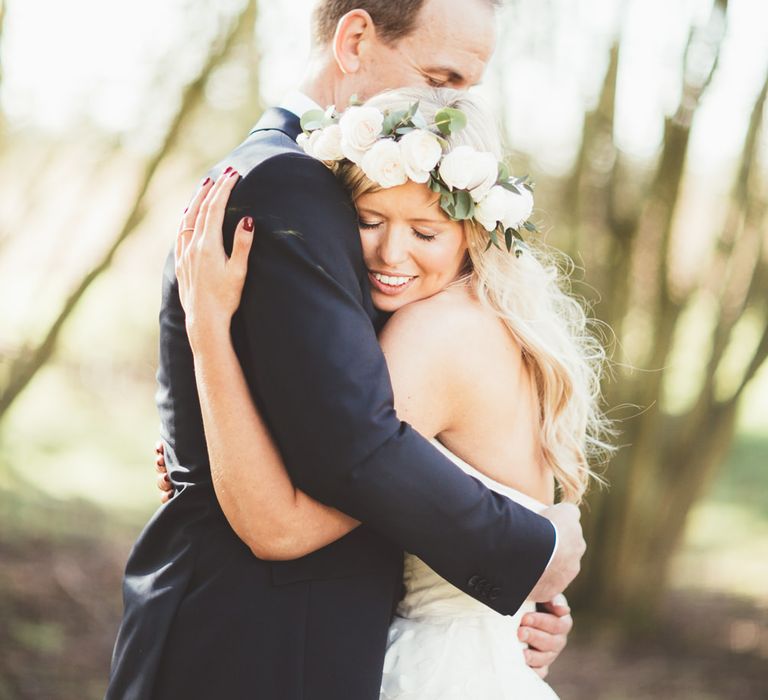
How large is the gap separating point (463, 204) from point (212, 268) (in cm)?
59

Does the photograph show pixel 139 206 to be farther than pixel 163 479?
Yes

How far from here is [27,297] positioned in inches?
236

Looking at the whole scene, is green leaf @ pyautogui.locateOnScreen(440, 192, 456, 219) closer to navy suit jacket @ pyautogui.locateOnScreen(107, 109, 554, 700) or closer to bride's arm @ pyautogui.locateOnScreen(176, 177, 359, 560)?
navy suit jacket @ pyautogui.locateOnScreen(107, 109, 554, 700)

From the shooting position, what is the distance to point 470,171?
84.2 inches

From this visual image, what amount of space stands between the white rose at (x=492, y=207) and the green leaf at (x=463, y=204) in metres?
0.03

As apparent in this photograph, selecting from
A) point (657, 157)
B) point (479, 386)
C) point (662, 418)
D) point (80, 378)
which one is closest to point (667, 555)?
point (662, 418)

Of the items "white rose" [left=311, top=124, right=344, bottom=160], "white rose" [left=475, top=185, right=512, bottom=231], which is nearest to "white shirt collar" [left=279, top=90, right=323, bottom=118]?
"white rose" [left=311, top=124, right=344, bottom=160]

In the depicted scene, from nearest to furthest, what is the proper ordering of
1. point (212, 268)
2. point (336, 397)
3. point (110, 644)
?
point (336, 397), point (212, 268), point (110, 644)

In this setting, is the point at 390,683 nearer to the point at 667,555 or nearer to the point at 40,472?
the point at 667,555

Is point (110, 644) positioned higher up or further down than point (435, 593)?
further down

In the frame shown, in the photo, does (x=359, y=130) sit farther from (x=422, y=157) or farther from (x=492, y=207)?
(x=492, y=207)

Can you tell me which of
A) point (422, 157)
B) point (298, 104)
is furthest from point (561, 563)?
point (298, 104)

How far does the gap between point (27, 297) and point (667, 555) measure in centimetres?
454

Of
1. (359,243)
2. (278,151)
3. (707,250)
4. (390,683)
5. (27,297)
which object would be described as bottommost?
(27,297)
